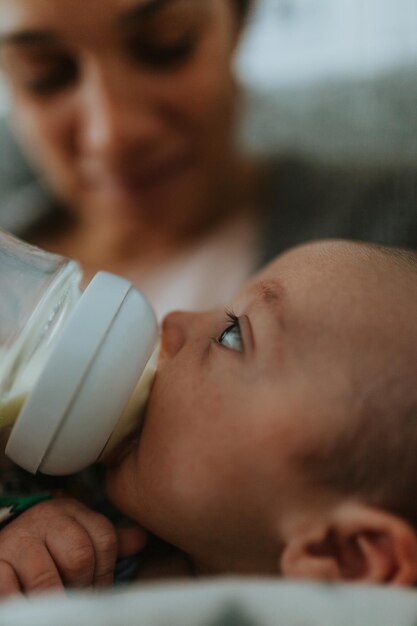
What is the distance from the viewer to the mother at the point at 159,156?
1083mm

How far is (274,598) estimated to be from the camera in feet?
1.70

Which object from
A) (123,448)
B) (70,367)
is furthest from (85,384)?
(123,448)

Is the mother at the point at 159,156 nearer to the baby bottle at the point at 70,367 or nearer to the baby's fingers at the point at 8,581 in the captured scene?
the baby bottle at the point at 70,367

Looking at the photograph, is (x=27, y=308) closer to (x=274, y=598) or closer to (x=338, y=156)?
(x=274, y=598)

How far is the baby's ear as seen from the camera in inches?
24.2

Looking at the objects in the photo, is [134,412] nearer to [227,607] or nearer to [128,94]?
[227,607]

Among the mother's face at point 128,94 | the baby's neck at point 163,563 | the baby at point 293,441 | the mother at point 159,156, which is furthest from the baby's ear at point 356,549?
the mother's face at point 128,94

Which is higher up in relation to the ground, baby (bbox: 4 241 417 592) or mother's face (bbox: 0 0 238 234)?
mother's face (bbox: 0 0 238 234)

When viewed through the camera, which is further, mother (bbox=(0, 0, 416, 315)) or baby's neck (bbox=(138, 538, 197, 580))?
mother (bbox=(0, 0, 416, 315))

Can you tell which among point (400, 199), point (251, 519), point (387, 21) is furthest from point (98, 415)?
point (387, 21)

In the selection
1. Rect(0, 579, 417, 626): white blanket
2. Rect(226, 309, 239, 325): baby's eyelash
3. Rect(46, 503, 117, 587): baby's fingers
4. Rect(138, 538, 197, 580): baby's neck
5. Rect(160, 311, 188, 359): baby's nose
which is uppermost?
Rect(226, 309, 239, 325): baby's eyelash

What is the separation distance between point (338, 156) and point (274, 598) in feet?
3.22

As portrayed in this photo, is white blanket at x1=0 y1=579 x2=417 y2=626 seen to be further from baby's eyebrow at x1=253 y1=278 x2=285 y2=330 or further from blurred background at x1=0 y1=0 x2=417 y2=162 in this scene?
blurred background at x1=0 y1=0 x2=417 y2=162

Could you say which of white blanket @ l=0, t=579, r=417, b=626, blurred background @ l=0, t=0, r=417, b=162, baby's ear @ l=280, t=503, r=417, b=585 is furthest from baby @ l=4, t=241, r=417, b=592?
blurred background @ l=0, t=0, r=417, b=162
